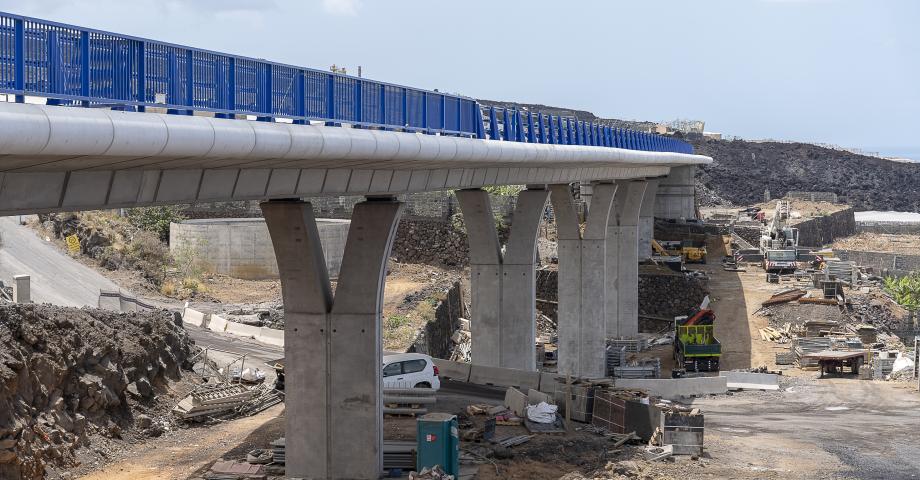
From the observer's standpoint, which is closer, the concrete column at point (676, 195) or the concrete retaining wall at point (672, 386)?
the concrete retaining wall at point (672, 386)

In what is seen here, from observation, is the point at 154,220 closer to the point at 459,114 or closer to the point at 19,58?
the point at 459,114

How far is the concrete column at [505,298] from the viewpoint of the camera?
1515 inches

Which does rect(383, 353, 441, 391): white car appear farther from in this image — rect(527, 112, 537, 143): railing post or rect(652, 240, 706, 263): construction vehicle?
rect(652, 240, 706, 263): construction vehicle

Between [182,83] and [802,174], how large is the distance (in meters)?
125

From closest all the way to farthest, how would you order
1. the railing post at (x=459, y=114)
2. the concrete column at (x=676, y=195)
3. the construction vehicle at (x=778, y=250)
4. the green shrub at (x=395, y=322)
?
the railing post at (x=459, y=114) < the green shrub at (x=395, y=322) < the construction vehicle at (x=778, y=250) < the concrete column at (x=676, y=195)

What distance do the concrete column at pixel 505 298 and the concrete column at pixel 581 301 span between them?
24.9ft

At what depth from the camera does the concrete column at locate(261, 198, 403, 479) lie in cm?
2234

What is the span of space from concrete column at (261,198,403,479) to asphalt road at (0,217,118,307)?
18.2 meters

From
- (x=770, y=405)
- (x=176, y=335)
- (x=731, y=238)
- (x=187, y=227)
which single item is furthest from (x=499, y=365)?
(x=731, y=238)

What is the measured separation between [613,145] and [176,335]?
1774 centimetres

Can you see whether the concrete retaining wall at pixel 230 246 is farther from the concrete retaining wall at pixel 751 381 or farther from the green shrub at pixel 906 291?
the green shrub at pixel 906 291

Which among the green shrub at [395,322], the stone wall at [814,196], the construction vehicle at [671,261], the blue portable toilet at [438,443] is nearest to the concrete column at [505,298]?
the green shrub at [395,322]

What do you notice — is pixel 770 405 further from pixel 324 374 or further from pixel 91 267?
pixel 91 267

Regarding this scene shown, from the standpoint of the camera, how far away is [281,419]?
28500 mm
